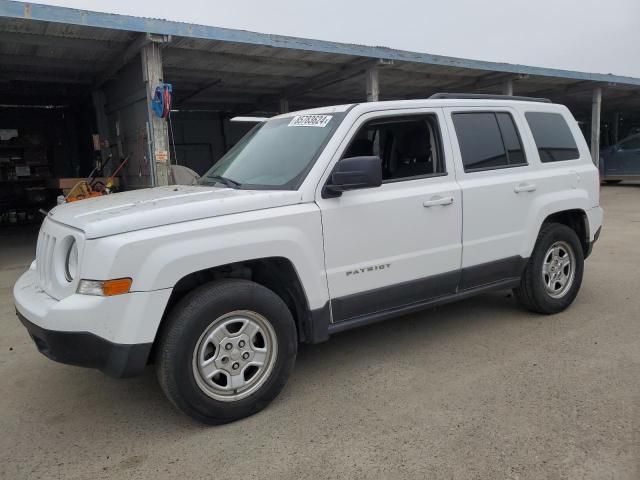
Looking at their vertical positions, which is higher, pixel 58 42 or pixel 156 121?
pixel 58 42

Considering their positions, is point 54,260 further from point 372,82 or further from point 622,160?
point 622,160

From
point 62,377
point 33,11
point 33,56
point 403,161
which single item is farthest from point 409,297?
point 33,56

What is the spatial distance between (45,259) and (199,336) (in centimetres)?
117

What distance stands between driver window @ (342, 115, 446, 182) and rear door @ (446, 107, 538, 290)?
170 millimetres

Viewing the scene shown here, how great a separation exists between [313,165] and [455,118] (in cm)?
139

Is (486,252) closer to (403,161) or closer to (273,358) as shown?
(403,161)

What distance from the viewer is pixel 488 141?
13.6 ft

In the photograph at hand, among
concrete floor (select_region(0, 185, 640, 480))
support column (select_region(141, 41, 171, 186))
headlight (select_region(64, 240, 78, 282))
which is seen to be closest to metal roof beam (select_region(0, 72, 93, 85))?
support column (select_region(141, 41, 171, 186))

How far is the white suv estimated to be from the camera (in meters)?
2.68

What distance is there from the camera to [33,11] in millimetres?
7484

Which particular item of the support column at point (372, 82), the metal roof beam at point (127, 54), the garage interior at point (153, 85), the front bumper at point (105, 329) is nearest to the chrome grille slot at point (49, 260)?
the front bumper at point (105, 329)

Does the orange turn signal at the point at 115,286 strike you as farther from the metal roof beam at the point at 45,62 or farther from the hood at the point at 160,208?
the metal roof beam at the point at 45,62

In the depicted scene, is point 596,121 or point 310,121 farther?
point 596,121

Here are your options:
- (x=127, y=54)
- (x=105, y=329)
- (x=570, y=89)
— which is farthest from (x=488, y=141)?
(x=570, y=89)
